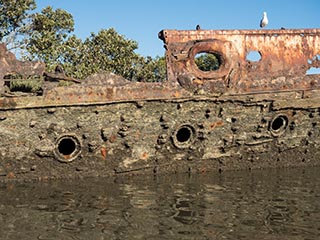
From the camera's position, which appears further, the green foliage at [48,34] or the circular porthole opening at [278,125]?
the green foliage at [48,34]

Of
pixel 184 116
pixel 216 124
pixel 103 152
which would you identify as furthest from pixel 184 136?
pixel 103 152

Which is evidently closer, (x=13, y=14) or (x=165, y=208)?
(x=165, y=208)

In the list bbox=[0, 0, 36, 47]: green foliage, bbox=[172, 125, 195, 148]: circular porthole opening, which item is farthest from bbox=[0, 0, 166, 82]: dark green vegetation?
bbox=[172, 125, 195, 148]: circular porthole opening

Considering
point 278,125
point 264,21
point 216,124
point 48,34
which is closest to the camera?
point 216,124

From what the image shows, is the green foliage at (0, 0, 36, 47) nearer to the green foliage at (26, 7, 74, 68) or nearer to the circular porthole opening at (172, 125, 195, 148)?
the green foliage at (26, 7, 74, 68)

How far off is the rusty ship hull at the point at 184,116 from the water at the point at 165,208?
47cm

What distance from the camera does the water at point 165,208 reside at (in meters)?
4.92

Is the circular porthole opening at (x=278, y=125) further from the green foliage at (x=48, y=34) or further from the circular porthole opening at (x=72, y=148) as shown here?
the green foliage at (x=48, y=34)

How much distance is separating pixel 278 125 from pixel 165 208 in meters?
4.61

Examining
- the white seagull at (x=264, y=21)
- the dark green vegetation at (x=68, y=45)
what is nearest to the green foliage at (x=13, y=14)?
the dark green vegetation at (x=68, y=45)

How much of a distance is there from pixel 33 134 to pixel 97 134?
1.14 m

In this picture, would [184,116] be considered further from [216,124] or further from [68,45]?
[68,45]

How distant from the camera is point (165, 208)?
5.98m

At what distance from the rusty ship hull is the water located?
47 centimetres
